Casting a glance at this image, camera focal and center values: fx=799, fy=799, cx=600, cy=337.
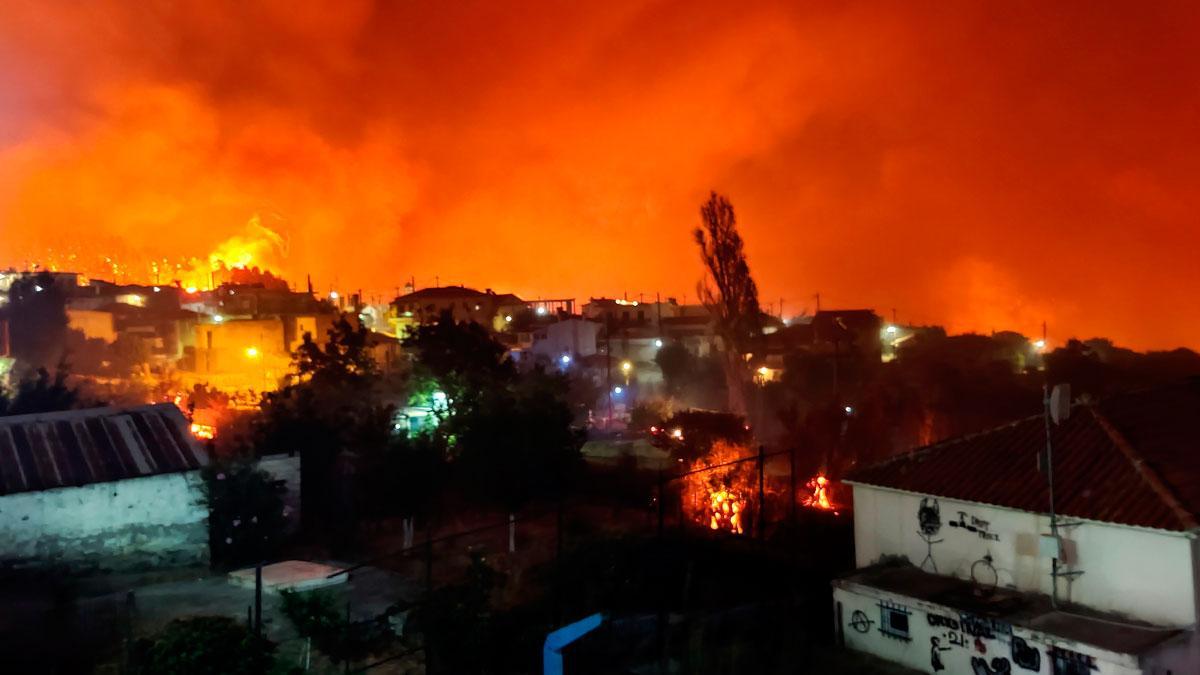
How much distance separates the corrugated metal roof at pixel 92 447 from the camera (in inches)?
559

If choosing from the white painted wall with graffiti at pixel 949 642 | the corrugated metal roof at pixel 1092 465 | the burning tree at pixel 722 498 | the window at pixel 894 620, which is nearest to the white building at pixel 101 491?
the burning tree at pixel 722 498

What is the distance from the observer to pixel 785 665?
11922 mm

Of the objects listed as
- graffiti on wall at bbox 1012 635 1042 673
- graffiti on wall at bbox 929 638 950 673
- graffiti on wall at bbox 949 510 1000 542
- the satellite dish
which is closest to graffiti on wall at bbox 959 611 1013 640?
graffiti on wall at bbox 1012 635 1042 673

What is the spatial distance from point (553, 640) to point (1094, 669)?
265 inches

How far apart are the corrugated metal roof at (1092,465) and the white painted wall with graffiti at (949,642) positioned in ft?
6.08

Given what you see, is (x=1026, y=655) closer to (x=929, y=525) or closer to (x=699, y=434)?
(x=929, y=525)

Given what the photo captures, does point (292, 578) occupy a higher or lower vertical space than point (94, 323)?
lower

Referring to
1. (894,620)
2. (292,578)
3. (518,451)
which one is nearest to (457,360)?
(518,451)

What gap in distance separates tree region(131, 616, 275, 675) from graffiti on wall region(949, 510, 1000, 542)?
398 inches

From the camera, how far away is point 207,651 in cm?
748

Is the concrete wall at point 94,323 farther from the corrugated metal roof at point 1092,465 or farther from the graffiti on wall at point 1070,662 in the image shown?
the graffiti on wall at point 1070,662

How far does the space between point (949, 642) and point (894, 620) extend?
0.91 meters

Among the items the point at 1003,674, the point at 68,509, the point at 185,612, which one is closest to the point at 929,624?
the point at 1003,674

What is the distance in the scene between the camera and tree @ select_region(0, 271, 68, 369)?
4141cm
